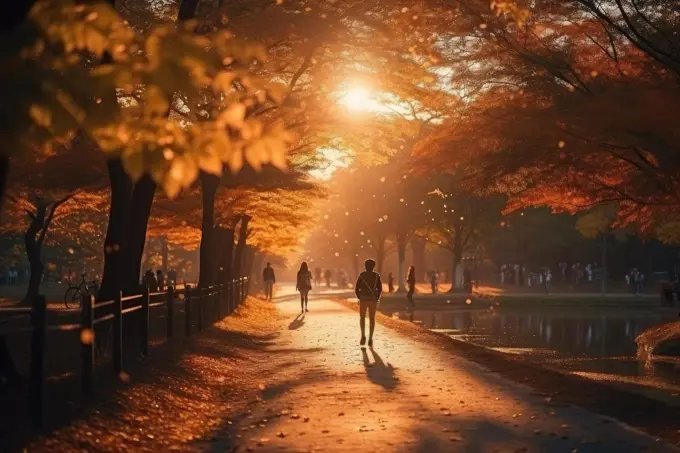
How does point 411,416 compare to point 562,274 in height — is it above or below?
below

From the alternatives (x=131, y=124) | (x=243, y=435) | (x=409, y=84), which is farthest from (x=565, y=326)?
(x=131, y=124)

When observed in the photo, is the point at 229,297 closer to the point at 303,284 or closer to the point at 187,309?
the point at 303,284

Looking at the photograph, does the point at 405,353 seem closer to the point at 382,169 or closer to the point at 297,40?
the point at 297,40

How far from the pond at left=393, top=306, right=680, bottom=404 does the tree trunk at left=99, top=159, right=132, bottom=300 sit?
8.60 m

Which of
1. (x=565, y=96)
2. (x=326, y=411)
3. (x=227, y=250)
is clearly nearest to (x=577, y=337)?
(x=565, y=96)

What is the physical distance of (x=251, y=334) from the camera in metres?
29.1

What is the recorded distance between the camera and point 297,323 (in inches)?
1388

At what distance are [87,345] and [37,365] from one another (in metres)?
1.60

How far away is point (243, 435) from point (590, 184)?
50.1 feet

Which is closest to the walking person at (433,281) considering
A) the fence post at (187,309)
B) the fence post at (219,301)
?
the fence post at (219,301)

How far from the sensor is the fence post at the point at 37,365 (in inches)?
420

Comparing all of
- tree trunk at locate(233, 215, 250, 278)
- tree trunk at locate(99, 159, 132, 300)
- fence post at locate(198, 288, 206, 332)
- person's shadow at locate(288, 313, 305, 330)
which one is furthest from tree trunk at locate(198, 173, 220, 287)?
tree trunk at locate(233, 215, 250, 278)

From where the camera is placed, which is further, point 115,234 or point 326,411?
point 115,234

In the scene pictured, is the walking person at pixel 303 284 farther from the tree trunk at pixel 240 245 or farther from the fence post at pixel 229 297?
the fence post at pixel 229 297
